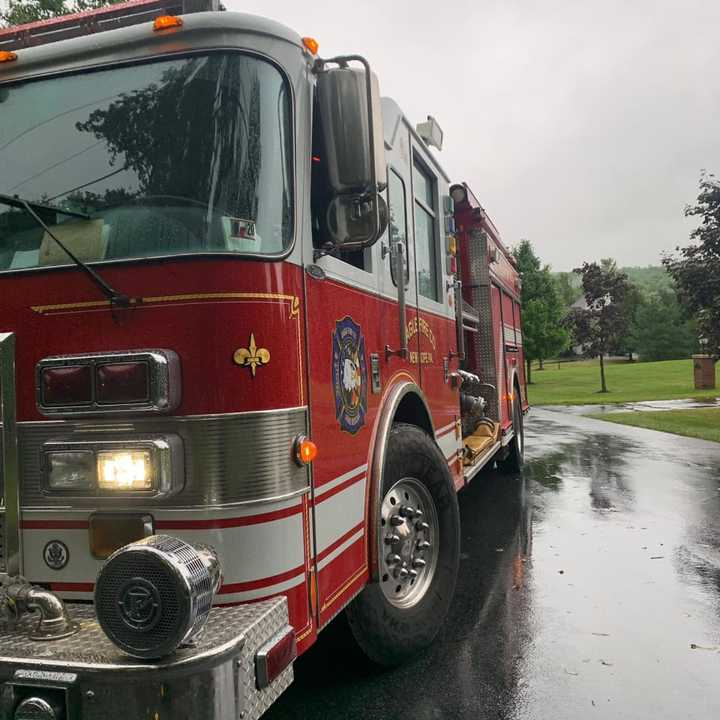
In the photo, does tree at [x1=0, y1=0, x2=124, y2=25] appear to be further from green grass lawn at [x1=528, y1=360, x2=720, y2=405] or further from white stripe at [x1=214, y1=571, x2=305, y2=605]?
green grass lawn at [x1=528, y1=360, x2=720, y2=405]

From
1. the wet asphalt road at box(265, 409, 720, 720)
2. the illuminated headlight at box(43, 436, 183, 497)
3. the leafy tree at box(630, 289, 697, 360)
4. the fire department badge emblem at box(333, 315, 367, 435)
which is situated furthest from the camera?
the leafy tree at box(630, 289, 697, 360)

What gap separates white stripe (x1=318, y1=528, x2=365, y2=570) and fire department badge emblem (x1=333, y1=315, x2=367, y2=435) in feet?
1.44

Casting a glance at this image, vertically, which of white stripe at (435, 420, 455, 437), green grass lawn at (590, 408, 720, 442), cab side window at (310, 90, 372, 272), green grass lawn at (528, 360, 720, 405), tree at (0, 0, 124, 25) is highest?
tree at (0, 0, 124, 25)

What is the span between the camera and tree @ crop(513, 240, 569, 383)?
34.8 metres

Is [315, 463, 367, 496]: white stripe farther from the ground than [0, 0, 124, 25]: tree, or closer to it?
closer to it

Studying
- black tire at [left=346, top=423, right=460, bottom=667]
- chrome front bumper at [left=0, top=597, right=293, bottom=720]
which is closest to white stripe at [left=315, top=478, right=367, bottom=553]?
black tire at [left=346, top=423, right=460, bottom=667]

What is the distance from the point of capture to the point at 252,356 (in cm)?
221

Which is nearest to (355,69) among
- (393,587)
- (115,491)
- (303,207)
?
(303,207)

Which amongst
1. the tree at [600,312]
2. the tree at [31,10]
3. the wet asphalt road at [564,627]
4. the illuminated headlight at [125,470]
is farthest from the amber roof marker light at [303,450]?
the tree at [600,312]

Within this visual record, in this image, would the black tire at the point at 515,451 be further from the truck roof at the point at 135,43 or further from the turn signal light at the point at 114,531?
the turn signal light at the point at 114,531

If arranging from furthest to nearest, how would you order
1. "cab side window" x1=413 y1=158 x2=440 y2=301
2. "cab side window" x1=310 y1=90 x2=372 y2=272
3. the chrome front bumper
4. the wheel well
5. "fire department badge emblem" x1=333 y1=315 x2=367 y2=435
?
"cab side window" x1=413 y1=158 x2=440 y2=301, the wheel well, "fire department badge emblem" x1=333 y1=315 x2=367 y2=435, "cab side window" x1=310 y1=90 x2=372 y2=272, the chrome front bumper

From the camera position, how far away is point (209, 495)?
83.4 inches

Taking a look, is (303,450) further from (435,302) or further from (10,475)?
(435,302)

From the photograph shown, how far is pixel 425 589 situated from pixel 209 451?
1.94 metres
